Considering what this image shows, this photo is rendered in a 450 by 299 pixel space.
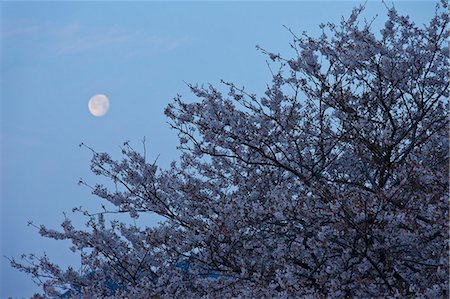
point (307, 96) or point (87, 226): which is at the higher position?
point (307, 96)

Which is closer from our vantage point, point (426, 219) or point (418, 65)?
point (426, 219)

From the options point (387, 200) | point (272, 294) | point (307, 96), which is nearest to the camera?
point (387, 200)

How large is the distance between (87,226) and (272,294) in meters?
3.09

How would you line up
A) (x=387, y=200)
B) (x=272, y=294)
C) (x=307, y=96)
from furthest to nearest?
(x=307, y=96)
(x=272, y=294)
(x=387, y=200)

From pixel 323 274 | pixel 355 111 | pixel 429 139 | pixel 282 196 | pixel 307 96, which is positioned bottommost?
Result: pixel 323 274

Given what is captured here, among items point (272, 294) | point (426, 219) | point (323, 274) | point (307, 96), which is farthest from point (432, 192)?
point (307, 96)

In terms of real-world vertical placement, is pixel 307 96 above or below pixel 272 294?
above

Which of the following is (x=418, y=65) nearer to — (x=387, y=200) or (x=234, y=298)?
(x=387, y=200)

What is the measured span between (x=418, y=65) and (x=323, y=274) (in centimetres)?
361

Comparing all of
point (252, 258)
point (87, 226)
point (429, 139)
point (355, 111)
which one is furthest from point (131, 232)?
point (429, 139)

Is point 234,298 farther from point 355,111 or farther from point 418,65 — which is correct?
point 418,65

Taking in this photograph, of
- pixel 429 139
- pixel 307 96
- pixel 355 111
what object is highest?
pixel 307 96

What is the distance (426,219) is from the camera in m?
7.68

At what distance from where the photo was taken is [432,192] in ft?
24.8
